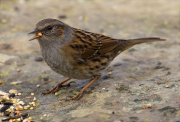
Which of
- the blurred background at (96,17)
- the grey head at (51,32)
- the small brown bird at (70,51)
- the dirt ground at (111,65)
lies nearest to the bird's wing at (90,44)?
the small brown bird at (70,51)

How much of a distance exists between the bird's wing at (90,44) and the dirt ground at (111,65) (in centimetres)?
55

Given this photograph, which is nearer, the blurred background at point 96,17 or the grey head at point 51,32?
the grey head at point 51,32

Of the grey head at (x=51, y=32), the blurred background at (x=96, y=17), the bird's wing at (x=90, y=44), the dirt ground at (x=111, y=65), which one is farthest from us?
the blurred background at (x=96, y=17)

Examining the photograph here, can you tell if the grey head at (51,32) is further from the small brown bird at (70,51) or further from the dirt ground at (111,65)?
the dirt ground at (111,65)

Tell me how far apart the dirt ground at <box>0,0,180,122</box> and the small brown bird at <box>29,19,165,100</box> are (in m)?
0.35

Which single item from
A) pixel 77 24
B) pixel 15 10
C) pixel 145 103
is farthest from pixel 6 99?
pixel 15 10

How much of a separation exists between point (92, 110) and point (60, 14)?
17.2 ft

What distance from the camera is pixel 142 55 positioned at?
6.01m

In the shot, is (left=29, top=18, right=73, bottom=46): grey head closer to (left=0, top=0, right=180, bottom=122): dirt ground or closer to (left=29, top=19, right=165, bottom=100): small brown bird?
(left=29, top=19, right=165, bottom=100): small brown bird

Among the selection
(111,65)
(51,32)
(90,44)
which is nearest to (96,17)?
(111,65)

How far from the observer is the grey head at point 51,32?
4.17m

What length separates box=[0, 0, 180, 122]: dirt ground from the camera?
3.50 meters

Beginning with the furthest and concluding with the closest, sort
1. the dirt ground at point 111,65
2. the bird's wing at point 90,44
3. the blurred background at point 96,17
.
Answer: the blurred background at point 96,17 → the bird's wing at point 90,44 → the dirt ground at point 111,65

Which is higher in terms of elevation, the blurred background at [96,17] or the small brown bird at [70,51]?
the blurred background at [96,17]
